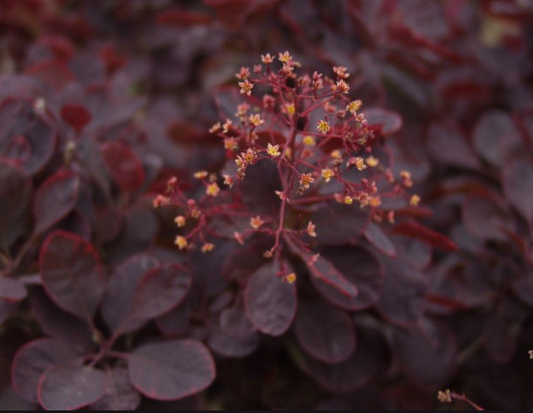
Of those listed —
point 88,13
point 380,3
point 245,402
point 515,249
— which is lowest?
point 245,402

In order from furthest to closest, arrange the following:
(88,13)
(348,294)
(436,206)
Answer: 1. (88,13)
2. (436,206)
3. (348,294)

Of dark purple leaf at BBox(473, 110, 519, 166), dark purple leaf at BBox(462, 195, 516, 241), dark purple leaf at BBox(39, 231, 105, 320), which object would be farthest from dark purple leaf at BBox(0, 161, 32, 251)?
dark purple leaf at BBox(473, 110, 519, 166)

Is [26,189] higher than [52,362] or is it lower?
higher

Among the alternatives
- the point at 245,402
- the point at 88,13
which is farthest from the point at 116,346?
the point at 88,13

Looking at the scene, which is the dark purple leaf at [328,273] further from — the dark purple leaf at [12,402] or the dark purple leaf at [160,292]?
the dark purple leaf at [12,402]

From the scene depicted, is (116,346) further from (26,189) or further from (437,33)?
(437,33)

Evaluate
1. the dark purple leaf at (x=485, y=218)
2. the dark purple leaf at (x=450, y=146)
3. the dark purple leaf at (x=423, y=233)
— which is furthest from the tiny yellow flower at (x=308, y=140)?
the dark purple leaf at (x=450, y=146)

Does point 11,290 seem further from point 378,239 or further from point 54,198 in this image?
point 378,239

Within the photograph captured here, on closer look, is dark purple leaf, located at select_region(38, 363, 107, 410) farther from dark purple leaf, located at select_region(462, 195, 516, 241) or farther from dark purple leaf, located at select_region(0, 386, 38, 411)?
dark purple leaf, located at select_region(462, 195, 516, 241)
